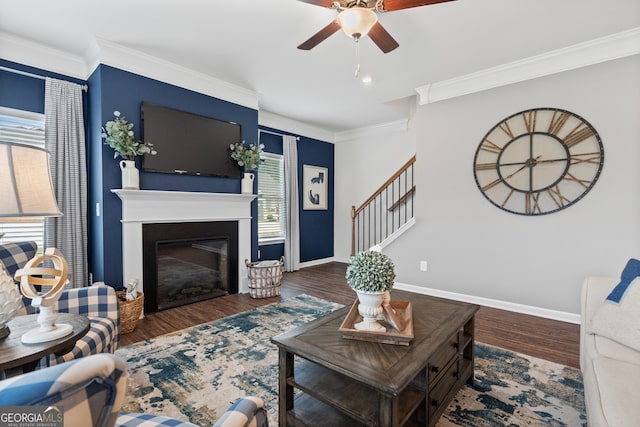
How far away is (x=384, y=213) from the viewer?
18.4 feet

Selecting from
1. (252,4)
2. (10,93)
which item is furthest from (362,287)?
(10,93)

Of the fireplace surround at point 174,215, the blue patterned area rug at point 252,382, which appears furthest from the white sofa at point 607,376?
the fireplace surround at point 174,215

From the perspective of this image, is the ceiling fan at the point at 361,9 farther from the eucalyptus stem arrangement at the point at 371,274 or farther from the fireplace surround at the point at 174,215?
the fireplace surround at the point at 174,215

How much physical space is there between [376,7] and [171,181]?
2.66 meters

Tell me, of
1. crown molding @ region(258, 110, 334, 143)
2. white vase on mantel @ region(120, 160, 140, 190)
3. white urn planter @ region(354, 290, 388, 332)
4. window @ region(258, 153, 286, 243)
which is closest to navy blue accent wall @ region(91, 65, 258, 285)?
white vase on mantel @ region(120, 160, 140, 190)

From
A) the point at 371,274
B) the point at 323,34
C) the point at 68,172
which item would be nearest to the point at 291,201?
the point at 68,172

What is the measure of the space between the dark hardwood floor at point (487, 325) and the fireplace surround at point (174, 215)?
0.38 m

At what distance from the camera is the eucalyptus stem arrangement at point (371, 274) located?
5.06ft

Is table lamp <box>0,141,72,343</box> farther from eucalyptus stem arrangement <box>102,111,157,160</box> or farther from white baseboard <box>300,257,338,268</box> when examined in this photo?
white baseboard <box>300,257,338,268</box>

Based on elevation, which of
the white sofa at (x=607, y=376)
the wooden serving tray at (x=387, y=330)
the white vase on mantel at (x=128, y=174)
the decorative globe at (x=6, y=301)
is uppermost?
the white vase on mantel at (x=128, y=174)

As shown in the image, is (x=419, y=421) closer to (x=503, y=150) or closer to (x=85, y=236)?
(x=503, y=150)

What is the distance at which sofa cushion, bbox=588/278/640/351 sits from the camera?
1.53 meters

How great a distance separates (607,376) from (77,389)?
6.09 ft

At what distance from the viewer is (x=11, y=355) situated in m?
1.09
